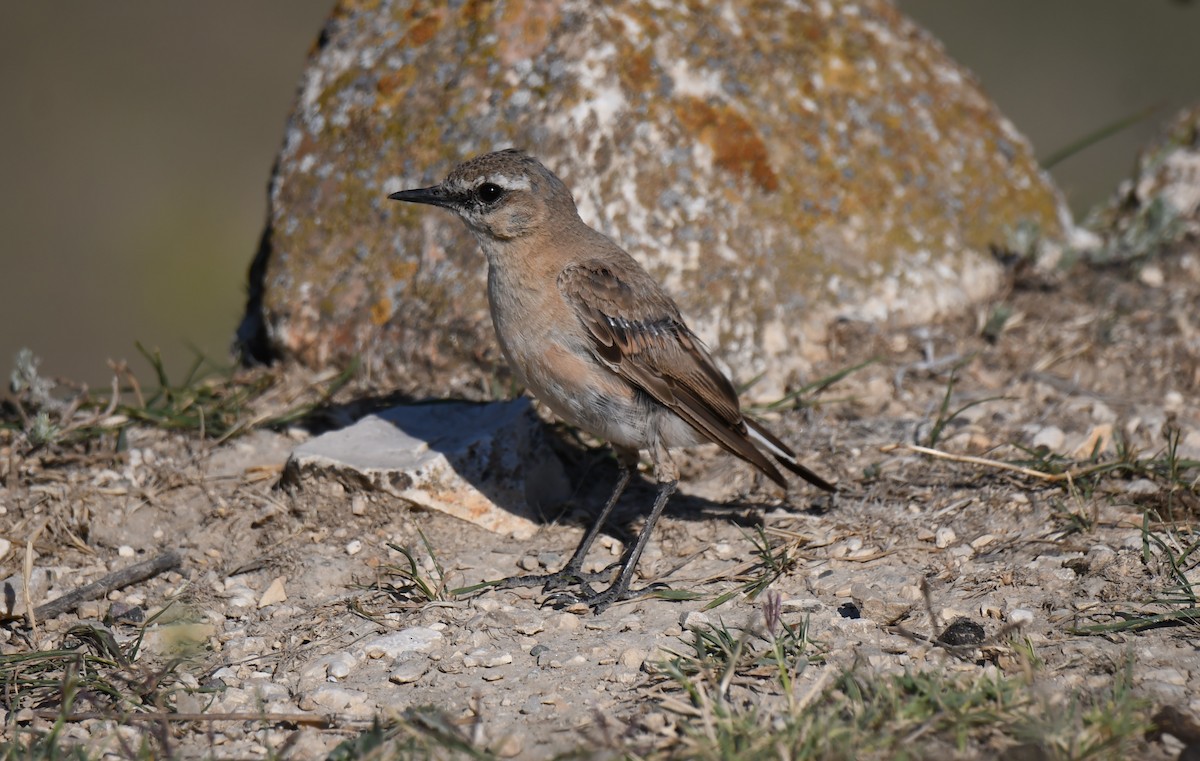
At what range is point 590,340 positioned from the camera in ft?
18.1

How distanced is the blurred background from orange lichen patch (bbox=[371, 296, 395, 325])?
6.78 m

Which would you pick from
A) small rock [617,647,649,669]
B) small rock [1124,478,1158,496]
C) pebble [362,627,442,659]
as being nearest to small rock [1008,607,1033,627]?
small rock [1124,478,1158,496]

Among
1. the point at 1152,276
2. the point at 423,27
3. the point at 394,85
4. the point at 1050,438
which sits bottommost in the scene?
the point at 1050,438

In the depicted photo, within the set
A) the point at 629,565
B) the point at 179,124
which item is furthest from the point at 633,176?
the point at 179,124

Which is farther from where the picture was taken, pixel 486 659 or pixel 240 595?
pixel 240 595

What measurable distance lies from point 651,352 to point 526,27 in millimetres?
2675

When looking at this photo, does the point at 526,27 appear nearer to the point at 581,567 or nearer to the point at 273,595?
the point at 581,567

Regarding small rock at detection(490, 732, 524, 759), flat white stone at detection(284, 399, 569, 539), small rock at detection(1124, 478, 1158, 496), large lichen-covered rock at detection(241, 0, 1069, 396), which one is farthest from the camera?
large lichen-covered rock at detection(241, 0, 1069, 396)

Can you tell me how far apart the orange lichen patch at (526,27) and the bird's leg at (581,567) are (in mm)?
2791

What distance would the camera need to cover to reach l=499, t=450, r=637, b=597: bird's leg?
5265 millimetres

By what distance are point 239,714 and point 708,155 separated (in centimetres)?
444

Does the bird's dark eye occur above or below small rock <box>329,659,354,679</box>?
above

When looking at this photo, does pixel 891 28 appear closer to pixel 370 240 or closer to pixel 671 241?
pixel 671 241

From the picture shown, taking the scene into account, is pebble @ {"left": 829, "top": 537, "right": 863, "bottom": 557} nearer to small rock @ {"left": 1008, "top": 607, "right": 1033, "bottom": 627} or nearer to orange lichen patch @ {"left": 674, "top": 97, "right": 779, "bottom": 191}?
small rock @ {"left": 1008, "top": 607, "right": 1033, "bottom": 627}
